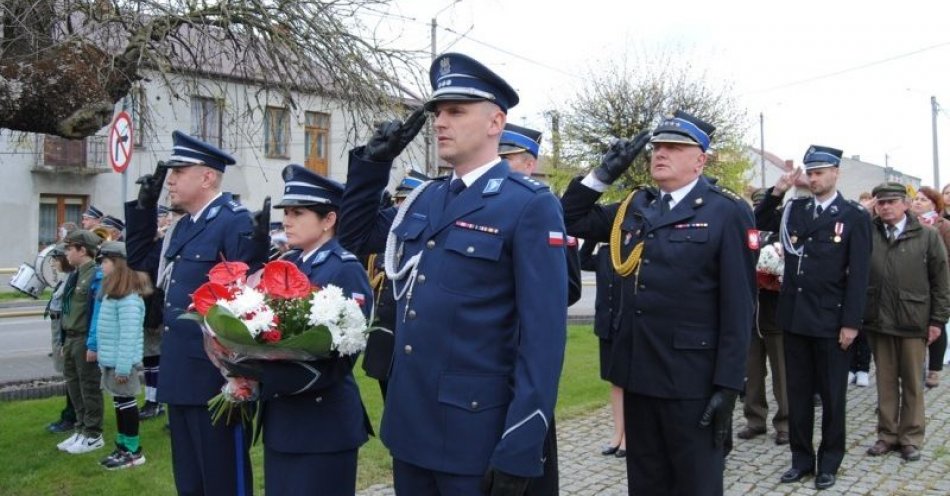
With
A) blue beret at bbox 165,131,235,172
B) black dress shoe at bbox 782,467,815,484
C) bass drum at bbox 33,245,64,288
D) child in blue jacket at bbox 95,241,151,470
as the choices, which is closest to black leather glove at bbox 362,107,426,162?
blue beret at bbox 165,131,235,172

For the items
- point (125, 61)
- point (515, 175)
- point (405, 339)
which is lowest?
point (405, 339)

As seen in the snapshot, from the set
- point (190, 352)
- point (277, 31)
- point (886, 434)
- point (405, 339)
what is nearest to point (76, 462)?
point (190, 352)

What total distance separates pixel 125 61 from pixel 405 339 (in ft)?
14.1

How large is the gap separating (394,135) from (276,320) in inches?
33.5

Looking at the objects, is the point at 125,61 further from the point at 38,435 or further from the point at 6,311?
the point at 6,311

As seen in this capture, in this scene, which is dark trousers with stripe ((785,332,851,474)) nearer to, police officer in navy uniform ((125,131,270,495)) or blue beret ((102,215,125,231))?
police officer in navy uniform ((125,131,270,495))

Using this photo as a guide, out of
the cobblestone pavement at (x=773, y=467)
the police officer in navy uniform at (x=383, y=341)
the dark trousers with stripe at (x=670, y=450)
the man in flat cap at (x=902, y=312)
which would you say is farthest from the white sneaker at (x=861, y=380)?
the police officer in navy uniform at (x=383, y=341)

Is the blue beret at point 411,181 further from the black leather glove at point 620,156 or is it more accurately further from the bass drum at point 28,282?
the bass drum at point 28,282

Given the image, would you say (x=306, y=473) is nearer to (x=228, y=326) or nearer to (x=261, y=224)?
(x=228, y=326)

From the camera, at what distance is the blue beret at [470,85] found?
8.86ft

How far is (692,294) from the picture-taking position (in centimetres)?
399

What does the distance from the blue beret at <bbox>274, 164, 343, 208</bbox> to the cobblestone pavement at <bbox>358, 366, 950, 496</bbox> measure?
248 centimetres

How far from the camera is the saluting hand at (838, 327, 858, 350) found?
18.6 ft

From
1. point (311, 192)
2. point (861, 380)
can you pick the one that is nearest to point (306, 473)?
point (311, 192)
